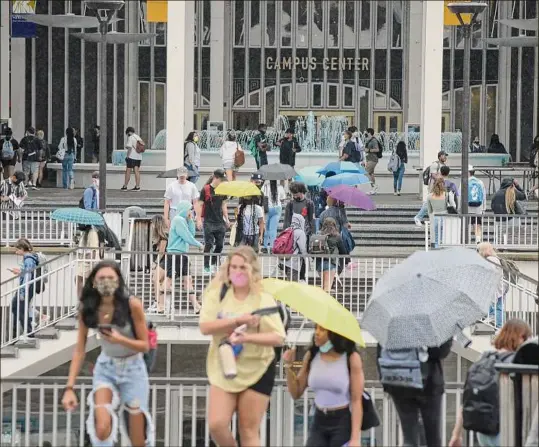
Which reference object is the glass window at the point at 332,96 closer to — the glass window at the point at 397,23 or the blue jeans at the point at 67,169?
the glass window at the point at 397,23

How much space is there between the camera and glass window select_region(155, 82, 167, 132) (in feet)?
173

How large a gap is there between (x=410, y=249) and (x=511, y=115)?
2474 cm

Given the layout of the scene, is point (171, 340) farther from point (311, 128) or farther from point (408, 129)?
point (311, 128)

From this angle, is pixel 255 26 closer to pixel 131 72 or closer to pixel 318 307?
pixel 131 72

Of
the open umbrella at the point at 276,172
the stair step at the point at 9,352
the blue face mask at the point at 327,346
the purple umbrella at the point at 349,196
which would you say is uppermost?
the open umbrella at the point at 276,172

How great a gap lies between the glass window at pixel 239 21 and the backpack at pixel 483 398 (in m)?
42.7

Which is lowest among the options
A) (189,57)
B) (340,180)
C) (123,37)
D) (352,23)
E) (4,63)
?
(340,180)

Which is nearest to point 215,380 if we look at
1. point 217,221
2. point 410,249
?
point 217,221

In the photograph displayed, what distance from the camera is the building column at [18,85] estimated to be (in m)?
51.2

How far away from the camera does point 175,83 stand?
36000 mm

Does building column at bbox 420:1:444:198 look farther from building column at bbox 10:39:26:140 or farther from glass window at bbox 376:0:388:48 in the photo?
building column at bbox 10:39:26:140

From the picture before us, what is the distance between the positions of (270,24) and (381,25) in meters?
3.44

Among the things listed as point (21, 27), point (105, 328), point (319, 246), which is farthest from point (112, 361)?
point (21, 27)

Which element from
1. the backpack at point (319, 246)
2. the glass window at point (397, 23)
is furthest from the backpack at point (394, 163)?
the glass window at point (397, 23)
